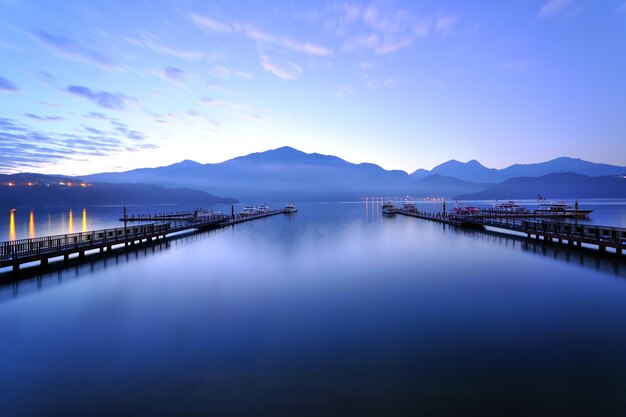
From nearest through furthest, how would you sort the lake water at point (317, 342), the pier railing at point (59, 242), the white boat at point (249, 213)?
the lake water at point (317, 342) → the pier railing at point (59, 242) → the white boat at point (249, 213)

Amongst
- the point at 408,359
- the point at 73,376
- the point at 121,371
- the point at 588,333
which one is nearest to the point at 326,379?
the point at 408,359

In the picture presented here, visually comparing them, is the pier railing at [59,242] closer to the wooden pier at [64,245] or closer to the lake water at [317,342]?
the wooden pier at [64,245]

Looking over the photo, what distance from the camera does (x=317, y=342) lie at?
11.6m

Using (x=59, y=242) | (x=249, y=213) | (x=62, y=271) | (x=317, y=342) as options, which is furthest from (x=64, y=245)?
(x=249, y=213)

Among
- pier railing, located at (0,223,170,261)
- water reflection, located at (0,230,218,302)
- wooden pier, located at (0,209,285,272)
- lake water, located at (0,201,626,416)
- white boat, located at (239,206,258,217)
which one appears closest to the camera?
lake water, located at (0,201,626,416)

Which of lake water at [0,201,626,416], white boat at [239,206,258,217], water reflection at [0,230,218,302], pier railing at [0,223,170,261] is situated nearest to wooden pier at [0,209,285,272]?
pier railing at [0,223,170,261]

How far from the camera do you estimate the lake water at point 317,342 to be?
26.3ft

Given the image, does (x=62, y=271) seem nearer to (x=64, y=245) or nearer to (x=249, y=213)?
(x=64, y=245)

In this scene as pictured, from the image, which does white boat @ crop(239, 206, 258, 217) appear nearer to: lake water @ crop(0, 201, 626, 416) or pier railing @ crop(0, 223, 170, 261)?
pier railing @ crop(0, 223, 170, 261)

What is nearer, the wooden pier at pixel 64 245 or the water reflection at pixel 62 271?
the water reflection at pixel 62 271

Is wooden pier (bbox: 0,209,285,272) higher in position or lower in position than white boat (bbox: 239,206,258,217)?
higher

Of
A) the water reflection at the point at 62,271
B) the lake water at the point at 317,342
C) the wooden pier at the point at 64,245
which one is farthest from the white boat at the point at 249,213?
the lake water at the point at 317,342

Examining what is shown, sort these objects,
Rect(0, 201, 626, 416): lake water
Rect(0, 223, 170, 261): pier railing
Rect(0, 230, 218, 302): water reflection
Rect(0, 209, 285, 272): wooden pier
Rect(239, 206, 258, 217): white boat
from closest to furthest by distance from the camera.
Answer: Rect(0, 201, 626, 416): lake water < Rect(0, 230, 218, 302): water reflection < Rect(0, 209, 285, 272): wooden pier < Rect(0, 223, 170, 261): pier railing < Rect(239, 206, 258, 217): white boat

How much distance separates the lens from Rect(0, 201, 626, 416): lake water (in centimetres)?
802
